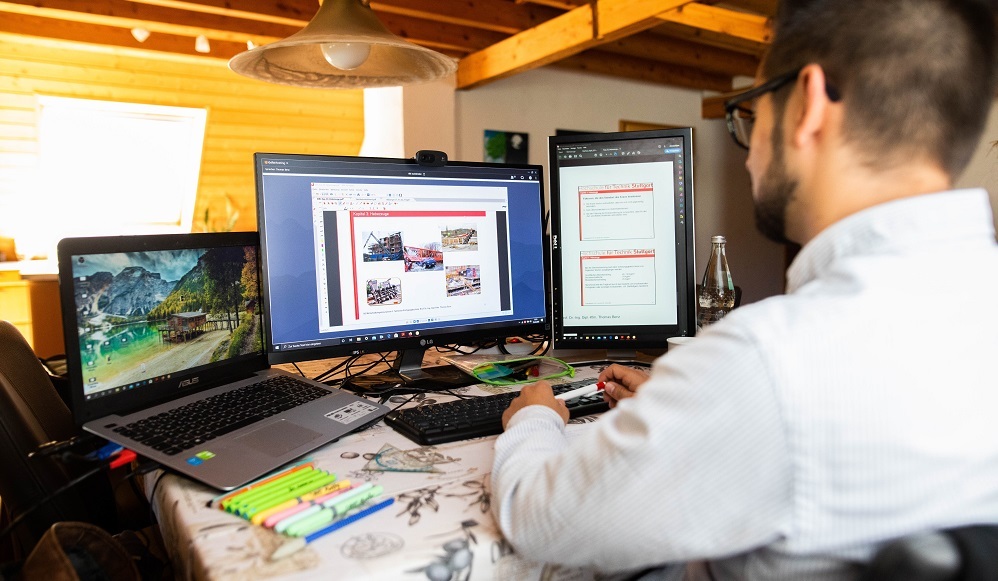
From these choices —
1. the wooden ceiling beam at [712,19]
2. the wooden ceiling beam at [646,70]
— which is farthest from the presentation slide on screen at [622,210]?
the wooden ceiling beam at [646,70]

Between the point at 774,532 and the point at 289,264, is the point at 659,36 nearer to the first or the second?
the point at 289,264

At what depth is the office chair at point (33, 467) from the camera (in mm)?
930

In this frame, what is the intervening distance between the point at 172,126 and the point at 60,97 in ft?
2.39

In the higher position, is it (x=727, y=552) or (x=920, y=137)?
(x=920, y=137)

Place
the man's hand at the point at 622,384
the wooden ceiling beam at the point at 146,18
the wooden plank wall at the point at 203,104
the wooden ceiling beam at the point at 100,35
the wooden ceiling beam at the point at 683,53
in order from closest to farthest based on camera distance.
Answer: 1. the man's hand at the point at 622,384
2. the wooden ceiling beam at the point at 146,18
3. the wooden ceiling beam at the point at 100,35
4. the wooden plank wall at the point at 203,104
5. the wooden ceiling beam at the point at 683,53

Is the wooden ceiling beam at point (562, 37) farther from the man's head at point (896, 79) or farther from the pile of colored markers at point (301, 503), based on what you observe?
the pile of colored markers at point (301, 503)

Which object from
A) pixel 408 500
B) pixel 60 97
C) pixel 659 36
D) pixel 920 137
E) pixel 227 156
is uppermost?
pixel 659 36

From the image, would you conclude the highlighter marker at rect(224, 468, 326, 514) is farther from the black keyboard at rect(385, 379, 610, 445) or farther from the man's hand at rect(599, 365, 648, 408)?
the man's hand at rect(599, 365, 648, 408)

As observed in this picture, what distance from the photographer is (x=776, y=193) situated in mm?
773

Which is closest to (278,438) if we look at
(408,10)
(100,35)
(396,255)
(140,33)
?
(396,255)

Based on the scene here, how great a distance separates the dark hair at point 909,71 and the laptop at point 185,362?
31.7 inches

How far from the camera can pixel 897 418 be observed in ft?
1.84

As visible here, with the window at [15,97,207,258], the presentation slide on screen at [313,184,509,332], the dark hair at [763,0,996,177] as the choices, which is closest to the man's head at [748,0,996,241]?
the dark hair at [763,0,996,177]

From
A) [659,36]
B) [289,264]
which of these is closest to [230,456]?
[289,264]
